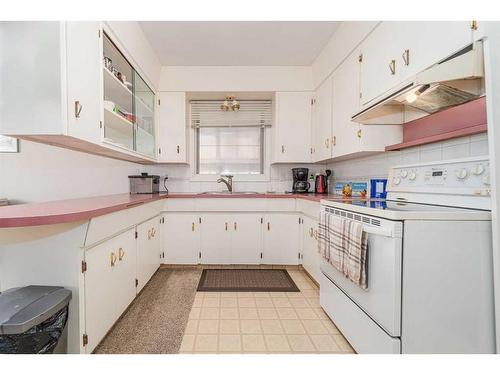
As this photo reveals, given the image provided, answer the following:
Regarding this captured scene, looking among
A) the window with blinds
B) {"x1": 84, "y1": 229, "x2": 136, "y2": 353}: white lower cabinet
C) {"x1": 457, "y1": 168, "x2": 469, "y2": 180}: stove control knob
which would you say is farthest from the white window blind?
{"x1": 457, "y1": 168, "x2": 469, "y2": 180}: stove control knob

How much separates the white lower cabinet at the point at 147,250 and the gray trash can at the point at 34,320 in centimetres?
89

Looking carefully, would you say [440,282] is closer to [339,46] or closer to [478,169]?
[478,169]

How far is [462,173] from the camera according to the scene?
1.29m

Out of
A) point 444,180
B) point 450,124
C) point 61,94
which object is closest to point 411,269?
point 444,180

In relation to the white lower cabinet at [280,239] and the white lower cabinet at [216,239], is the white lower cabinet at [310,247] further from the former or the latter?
the white lower cabinet at [216,239]

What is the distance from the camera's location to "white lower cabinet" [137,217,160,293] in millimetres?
2123

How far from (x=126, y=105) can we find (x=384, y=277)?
250cm

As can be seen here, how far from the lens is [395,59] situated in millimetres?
1632

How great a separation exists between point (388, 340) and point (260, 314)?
998 millimetres

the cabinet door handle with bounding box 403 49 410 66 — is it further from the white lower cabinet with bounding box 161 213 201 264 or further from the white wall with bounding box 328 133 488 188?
the white lower cabinet with bounding box 161 213 201 264

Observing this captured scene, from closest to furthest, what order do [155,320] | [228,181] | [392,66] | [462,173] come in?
[462,173], [392,66], [155,320], [228,181]

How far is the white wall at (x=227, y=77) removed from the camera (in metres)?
3.02

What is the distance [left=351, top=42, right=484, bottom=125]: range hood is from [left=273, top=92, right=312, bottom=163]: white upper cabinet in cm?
116

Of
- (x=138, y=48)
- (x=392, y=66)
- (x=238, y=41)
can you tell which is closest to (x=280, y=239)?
(x=392, y=66)
